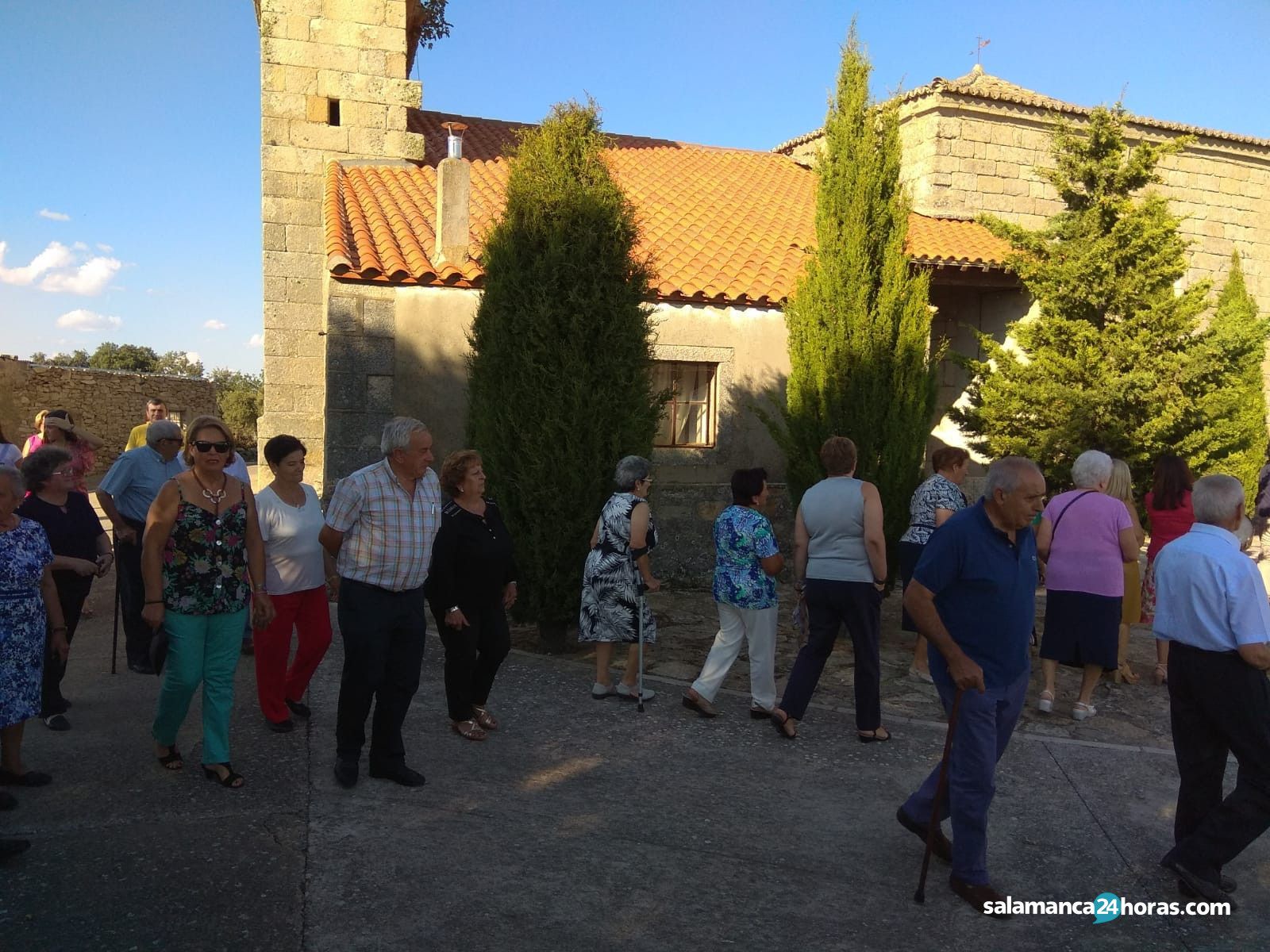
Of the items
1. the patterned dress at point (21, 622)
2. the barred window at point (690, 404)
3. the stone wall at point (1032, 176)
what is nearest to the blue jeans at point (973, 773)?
the patterned dress at point (21, 622)

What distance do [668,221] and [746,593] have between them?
28.5 feet

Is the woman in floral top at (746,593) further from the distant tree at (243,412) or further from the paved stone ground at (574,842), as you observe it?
the distant tree at (243,412)

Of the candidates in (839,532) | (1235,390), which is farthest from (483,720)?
(1235,390)

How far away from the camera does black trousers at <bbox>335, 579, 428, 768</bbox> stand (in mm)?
4520

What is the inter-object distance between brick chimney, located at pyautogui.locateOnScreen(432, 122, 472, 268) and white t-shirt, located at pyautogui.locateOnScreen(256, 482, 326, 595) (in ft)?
18.8

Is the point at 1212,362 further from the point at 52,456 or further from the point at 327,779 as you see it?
the point at 52,456

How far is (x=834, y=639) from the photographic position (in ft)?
17.9

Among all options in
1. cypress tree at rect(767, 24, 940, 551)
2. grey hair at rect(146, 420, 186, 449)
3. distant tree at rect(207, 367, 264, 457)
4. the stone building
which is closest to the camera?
grey hair at rect(146, 420, 186, 449)

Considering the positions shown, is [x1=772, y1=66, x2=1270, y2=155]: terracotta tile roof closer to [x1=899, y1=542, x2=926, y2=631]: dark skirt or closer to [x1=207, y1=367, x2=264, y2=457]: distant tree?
[x1=899, y1=542, x2=926, y2=631]: dark skirt

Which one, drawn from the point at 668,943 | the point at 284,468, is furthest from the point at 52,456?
the point at 668,943

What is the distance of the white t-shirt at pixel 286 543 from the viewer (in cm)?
531

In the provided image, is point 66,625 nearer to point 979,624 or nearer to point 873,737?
point 873,737

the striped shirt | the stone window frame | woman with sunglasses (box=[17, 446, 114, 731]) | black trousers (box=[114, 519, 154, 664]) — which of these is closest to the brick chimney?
the stone window frame

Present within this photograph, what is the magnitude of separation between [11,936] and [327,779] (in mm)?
1569
